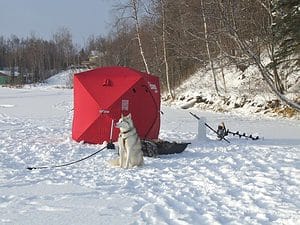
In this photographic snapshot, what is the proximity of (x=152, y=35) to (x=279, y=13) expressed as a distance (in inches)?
713

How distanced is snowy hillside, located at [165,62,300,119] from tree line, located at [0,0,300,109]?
0.62 m

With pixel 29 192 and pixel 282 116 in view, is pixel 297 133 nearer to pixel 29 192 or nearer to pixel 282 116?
pixel 282 116

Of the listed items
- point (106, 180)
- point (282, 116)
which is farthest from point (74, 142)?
point (282, 116)

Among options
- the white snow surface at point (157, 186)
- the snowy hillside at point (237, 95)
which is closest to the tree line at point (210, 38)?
the snowy hillside at point (237, 95)

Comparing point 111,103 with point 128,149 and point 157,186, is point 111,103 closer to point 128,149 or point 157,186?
Answer: point 128,149

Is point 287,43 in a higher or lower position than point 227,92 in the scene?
higher

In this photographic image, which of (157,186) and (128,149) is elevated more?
(128,149)

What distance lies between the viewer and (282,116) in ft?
69.3

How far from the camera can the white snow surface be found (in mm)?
5383

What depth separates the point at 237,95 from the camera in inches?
1044

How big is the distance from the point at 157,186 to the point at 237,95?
20.3 metres

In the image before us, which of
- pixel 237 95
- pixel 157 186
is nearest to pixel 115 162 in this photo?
pixel 157 186

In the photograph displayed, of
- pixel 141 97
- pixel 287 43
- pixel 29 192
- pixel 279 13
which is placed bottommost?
pixel 29 192

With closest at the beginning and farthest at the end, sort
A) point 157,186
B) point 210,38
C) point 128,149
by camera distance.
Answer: point 157,186 < point 128,149 < point 210,38
